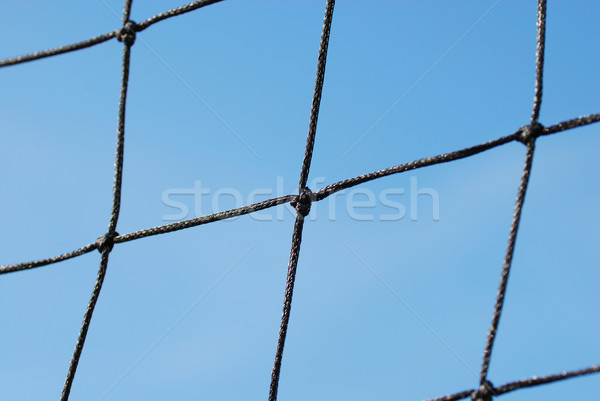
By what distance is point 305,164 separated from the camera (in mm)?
1279

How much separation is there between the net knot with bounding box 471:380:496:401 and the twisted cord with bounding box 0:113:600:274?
0.36 m

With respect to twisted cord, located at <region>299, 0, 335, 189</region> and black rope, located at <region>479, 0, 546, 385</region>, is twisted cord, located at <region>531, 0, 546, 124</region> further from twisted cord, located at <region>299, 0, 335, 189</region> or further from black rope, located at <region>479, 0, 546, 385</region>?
twisted cord, located at <region>299, 0, 335, 189</region>

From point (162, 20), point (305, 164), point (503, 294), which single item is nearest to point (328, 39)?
point (305, 164)

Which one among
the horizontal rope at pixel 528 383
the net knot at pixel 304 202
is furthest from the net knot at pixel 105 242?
the horizontal rope at pixel 528 383

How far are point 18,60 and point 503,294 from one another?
3.45ft

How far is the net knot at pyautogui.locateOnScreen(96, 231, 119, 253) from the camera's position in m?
1.34

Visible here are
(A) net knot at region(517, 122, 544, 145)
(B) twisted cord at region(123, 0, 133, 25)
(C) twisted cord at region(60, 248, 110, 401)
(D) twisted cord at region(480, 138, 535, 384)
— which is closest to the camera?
(D) twisted cord at region(480, 138, 535, 384)

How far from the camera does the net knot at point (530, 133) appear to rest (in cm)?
111

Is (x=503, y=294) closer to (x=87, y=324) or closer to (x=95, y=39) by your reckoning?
(x=87, y=324)

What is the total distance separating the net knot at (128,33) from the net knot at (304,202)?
479 mm

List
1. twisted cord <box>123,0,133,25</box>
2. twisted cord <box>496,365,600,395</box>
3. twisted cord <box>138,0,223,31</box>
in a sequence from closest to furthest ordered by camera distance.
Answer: twisted cord <box>496,365,600,395</box> < twisted cord <box>138,0,223,31</box> < twisted cord <box>123,0,133,25</box>

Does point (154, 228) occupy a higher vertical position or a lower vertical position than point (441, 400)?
higher

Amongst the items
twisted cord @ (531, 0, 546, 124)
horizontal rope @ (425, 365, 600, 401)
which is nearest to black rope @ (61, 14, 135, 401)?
horizontal rope @ (425, 365, 600, 401)

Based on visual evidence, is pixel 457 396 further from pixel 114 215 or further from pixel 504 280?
pixel 114 215
